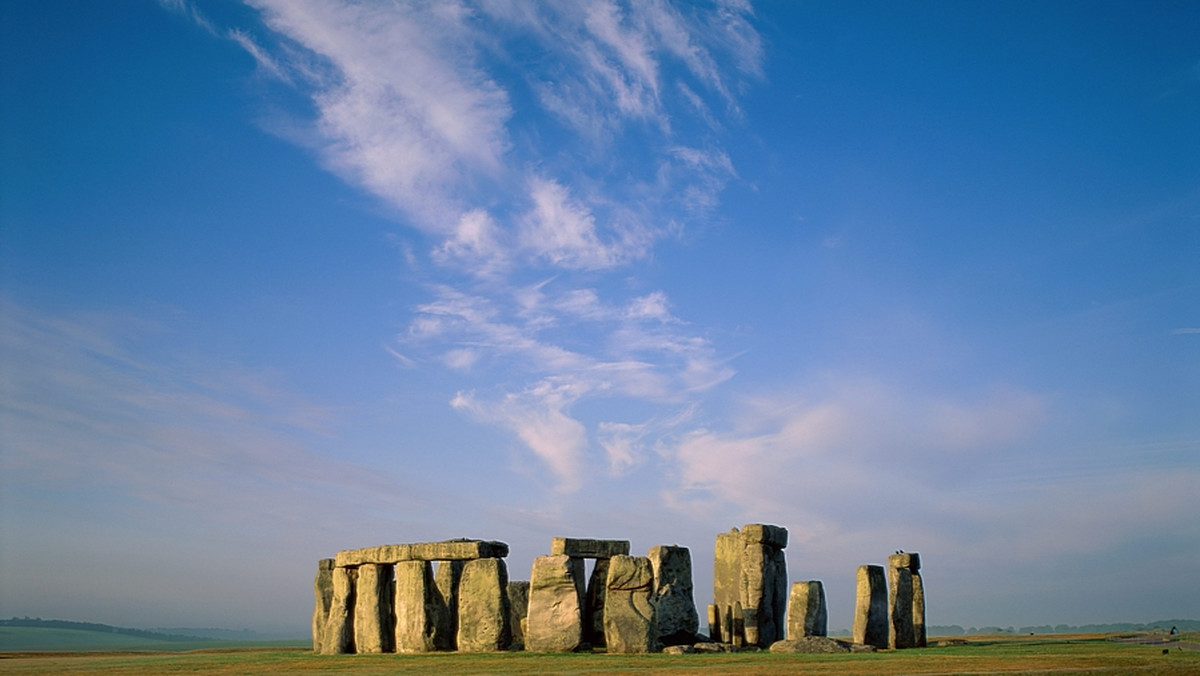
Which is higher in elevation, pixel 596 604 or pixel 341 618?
pixel 596 604

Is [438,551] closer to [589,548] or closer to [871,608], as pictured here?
[589,548]

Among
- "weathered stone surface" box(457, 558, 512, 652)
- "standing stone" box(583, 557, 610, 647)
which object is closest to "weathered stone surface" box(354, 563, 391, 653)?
"weathered stone surface" box(457, 558, 512, 652)

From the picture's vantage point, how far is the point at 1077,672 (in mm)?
10695

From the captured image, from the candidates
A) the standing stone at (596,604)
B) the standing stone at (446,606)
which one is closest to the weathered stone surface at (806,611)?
the standing stone at (596,604)

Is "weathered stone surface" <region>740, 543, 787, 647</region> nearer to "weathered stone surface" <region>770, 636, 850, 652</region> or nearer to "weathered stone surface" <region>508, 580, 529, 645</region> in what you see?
"weathered stone surface" <region>770, 636, 850, 652</region>

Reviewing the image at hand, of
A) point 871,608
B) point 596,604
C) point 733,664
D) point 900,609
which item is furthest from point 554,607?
point 900,609

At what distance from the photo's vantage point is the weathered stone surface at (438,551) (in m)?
18.5

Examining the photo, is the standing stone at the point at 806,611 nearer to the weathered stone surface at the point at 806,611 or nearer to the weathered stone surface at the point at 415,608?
the weathered stone surface at the point at 806,611

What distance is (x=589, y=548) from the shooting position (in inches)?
700

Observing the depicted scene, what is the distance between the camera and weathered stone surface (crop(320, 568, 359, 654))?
2059cm

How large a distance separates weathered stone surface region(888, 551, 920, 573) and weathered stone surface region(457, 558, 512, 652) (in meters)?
7.52

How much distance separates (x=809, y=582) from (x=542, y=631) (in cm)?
538

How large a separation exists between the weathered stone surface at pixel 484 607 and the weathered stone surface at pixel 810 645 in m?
4.94

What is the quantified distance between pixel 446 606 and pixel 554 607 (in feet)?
10.8
